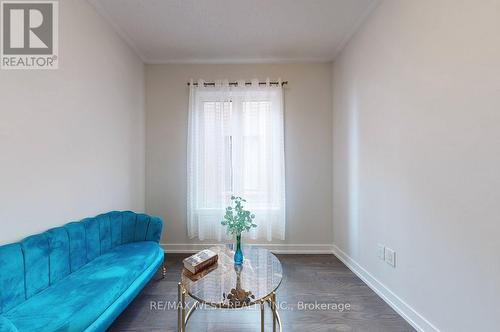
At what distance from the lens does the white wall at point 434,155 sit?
122 centimetres

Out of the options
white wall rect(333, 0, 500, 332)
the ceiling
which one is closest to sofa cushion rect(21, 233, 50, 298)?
the ceiling

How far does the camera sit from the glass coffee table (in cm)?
135

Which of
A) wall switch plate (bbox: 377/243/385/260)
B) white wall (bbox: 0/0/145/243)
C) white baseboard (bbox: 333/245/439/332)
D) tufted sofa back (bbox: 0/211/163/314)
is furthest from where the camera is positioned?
wall switch plate (bbox: 377/243/385/260)

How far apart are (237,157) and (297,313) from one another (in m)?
1.88

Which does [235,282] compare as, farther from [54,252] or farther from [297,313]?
[54,252]

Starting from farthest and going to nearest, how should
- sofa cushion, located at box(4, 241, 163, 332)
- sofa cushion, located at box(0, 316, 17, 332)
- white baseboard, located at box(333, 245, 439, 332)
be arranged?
white baseboard, located at box(333, 245, 439, 332) → sofa cushion, located at box(4, 241, 163, 332) → sofa cushion, located at box(0, 316, 17, 332)

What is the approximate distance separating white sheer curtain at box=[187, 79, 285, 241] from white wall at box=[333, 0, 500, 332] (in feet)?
3.51

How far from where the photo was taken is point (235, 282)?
1524 mm

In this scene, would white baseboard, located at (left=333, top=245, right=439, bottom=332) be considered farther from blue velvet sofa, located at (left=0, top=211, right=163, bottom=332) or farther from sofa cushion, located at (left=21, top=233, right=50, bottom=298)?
sofa cushion, located at (left=21, top=233, right=50, bottom=298)

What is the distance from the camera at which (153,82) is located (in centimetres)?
327

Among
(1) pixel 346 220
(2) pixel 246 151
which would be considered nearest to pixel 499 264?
(1) pixel 346 220

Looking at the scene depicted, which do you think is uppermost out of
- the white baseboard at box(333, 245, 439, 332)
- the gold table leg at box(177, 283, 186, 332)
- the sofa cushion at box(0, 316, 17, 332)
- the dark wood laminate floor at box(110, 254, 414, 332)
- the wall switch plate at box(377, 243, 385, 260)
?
the sofa cushion at box(0, 316, 17, 332)
